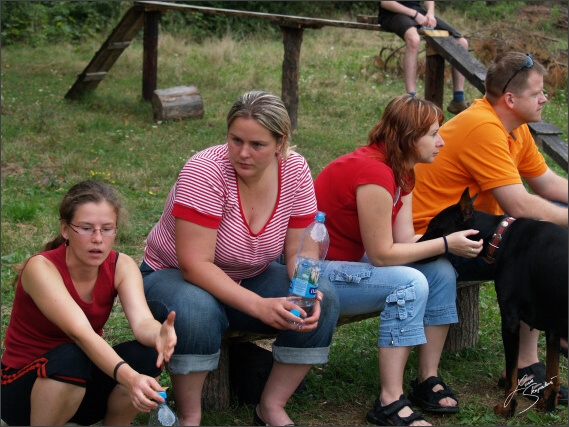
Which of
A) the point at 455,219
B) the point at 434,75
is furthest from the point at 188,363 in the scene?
the point at 434,75

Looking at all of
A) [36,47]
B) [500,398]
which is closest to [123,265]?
[500,398]

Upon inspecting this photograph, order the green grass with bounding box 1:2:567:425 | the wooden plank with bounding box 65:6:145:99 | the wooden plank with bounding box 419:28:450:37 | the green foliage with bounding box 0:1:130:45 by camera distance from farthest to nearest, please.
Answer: the green foliage with bounding box 0:1:130:45
the wooden plank with bounding box 65:6:145:99
the wooden plank with bounding box 419:28:450:37
the green grass with bounding box 1:2:567:425

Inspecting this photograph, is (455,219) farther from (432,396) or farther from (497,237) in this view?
(432,396)

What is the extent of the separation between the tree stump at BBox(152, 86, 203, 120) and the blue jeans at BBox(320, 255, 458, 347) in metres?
6.31

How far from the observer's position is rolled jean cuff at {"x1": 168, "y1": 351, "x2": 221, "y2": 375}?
3.07 meters

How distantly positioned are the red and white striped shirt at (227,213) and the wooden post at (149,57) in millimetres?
7401

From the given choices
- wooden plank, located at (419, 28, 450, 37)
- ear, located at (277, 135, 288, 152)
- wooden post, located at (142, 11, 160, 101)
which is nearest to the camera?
ear, located at (277, 135, 288, 152)

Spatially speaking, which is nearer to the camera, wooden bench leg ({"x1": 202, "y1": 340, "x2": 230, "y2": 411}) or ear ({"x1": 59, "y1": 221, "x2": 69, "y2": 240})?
ear ({"x1": 59, "y1": 221, "x2": 69, "y2": 240})

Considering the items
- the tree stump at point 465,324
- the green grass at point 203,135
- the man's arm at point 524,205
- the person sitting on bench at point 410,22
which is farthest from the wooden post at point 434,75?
the man's arm at point 524,205

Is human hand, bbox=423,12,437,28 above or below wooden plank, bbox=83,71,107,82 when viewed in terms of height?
above

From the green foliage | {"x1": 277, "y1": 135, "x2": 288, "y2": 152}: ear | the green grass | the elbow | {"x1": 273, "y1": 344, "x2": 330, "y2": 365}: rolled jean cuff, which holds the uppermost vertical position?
{"x1": 277, "y1": 135, "x2": 288, "y2": 152}: ear

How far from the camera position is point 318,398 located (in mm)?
3803

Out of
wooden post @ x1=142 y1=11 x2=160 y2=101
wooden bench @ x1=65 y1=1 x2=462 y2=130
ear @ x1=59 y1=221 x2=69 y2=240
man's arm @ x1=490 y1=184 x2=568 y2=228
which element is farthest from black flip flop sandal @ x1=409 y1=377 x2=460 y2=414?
wooden post @ x1=142 y1=11 x2=160 y2=101

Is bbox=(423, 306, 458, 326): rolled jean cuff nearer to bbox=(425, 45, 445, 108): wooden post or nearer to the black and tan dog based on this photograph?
the black and tan dog
